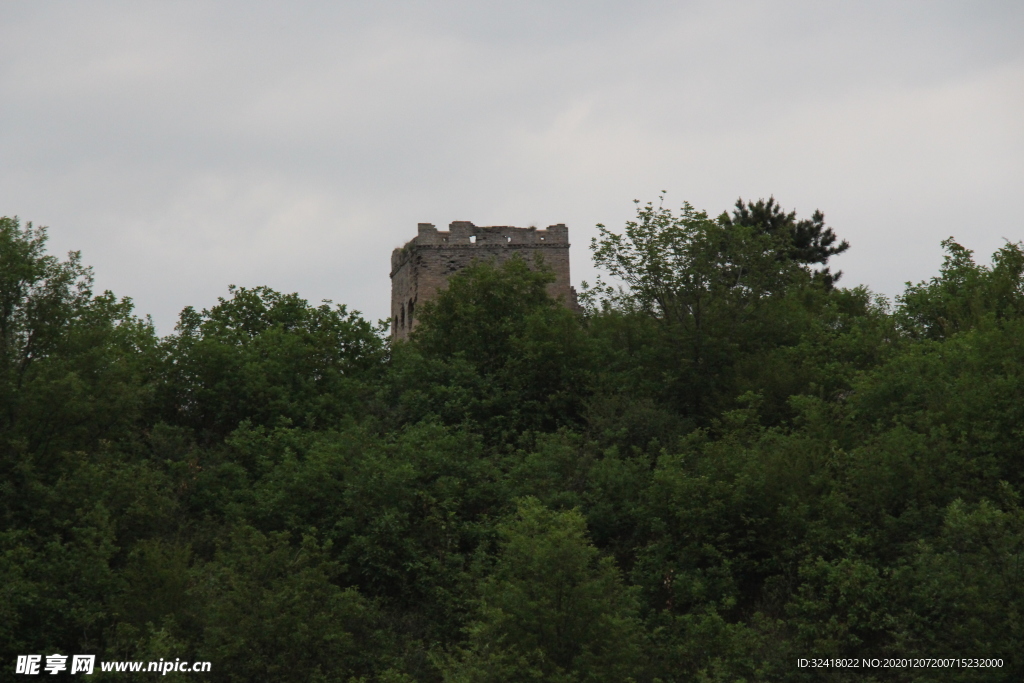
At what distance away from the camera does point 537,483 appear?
3212cm

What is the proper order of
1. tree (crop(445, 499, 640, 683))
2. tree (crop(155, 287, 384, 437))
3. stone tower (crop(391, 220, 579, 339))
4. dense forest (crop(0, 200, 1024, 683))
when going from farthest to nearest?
stone tower (crop(391, 220, 579, 339))
tree (crop(155, 287, 384, 437))
dense forest (crop(0, 200, 1024, 683))
tree (crop(445, 499, 640, 683))

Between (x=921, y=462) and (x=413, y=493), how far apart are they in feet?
38.9

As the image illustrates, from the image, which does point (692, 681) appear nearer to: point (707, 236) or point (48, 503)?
point (48, 503)

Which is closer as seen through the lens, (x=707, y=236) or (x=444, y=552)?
(x=444, y=552)

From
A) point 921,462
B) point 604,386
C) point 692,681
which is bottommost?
point 692,681

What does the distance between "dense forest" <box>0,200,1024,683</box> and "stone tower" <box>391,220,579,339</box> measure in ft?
26.9

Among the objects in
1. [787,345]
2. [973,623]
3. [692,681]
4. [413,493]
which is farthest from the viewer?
[787,345]

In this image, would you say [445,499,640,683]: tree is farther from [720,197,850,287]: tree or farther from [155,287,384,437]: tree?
[720,197,850,287]: tree

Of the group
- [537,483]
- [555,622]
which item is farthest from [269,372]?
[555,622]

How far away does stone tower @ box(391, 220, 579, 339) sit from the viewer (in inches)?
2016

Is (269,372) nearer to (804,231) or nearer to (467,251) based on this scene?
(467,251)

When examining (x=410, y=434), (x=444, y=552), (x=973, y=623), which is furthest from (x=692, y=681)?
(x=410, y=434)

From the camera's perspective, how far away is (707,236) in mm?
42125

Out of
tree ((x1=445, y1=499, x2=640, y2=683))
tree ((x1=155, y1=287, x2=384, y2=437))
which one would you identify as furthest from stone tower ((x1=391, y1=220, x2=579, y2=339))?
tree ((x1=445, y1=499, x2=640, y2=683))
